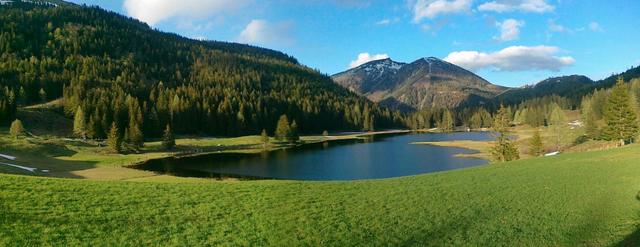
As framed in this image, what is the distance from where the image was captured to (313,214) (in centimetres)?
2167

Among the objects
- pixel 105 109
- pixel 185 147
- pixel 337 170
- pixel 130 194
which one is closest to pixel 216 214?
pixel 130 194

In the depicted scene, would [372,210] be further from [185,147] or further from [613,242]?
[185,147]

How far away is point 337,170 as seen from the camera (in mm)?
74250

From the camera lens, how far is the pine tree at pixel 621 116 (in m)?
75.9

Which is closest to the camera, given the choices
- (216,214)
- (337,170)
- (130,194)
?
(216,214)

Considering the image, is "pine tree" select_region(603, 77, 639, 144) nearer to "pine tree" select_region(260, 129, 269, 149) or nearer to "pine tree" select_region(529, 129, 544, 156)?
"pine tree" select_region(529, 129, 544, 156)

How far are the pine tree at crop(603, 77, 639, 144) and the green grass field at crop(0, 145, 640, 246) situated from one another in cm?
5558

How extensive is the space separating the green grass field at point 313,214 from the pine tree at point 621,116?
5558cm

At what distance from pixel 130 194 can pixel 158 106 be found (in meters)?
140

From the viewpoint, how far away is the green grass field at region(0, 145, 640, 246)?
57.1 feet

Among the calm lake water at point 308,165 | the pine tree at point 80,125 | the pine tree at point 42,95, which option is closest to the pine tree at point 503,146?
the calm lake water at point 308,165

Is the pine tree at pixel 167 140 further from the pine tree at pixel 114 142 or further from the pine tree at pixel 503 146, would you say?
the pine tree at pixel 503 146

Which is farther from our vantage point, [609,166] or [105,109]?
[105,109]

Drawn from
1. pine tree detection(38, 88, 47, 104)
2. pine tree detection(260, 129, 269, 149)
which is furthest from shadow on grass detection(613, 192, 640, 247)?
pine tree detection(38, 88, 47, 104)
